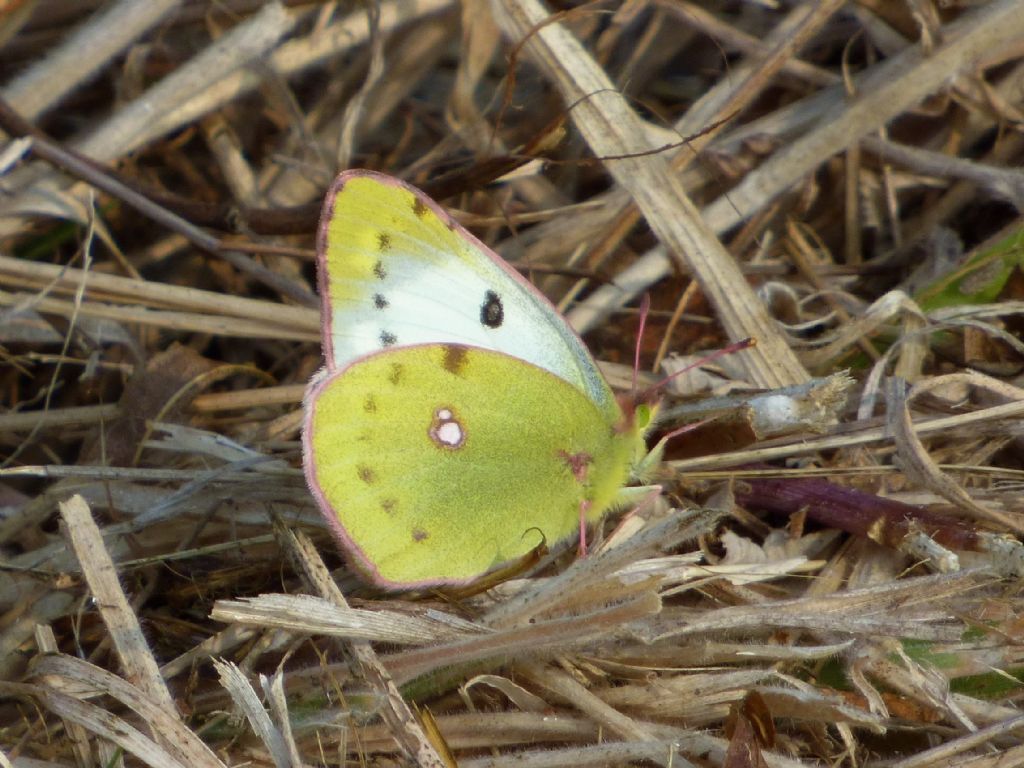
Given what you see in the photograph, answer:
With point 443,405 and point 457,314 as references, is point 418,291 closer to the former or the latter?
point 457,314

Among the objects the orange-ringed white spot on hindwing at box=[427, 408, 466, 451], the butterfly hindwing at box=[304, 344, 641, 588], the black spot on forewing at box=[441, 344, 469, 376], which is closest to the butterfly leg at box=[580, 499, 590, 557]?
the butterfly hindwing at box=[304, 344, 641, 588]

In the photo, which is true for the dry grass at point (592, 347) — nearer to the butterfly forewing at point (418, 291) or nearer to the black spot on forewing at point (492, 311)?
the butterfly forewing at point (418, 291)

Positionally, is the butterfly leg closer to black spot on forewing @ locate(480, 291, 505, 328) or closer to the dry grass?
the dry grass

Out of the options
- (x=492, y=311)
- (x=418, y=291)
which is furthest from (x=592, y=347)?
(x=418, y=291)

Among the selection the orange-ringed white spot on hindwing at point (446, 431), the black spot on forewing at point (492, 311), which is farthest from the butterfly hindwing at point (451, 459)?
the black spot on forewing at point (492, 311)

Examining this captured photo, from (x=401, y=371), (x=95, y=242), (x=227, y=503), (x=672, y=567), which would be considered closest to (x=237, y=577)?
(x=227, y=503)

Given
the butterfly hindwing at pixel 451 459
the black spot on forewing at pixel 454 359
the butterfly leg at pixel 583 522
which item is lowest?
the butterfly leg at pixel 583 522
